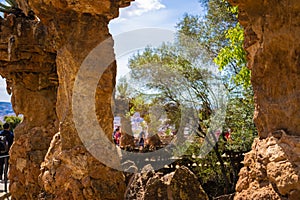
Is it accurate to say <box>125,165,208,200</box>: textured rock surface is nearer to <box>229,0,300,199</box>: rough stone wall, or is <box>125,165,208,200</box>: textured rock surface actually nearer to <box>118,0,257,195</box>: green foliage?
<box>229,0,300,199</box>: rough stone wall

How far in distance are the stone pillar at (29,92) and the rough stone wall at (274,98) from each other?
15.8ft

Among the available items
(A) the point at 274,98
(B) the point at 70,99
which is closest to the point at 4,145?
(B) the point at 70,99

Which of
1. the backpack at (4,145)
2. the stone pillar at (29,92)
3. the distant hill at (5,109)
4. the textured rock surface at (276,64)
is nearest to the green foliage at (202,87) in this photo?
the stone pillar at (29,92)

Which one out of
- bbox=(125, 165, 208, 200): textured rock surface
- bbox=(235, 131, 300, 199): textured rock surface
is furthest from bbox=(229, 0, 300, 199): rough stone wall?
bbox=(125, 165, 208, 200): textured rock surface

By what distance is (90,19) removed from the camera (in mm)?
4773

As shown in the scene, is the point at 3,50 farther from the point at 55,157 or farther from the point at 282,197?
the point at 282,197

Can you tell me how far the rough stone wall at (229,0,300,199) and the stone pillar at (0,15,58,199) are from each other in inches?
189

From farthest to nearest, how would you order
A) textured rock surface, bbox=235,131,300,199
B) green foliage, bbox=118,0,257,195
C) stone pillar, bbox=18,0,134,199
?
1. green foliage, bbox=118,0,257,195
2. stone pillar, bbox=18,0,134,199
3. textured rock surface, bbox=235,131,300,199

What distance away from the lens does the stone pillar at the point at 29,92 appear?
6.74 m

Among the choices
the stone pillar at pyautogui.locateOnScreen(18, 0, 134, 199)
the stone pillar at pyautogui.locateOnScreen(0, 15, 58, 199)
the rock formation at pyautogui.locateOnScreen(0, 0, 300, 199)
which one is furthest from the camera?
the stone pillar at pyautogui.locateOnScreen(0, 15, 58, 199)

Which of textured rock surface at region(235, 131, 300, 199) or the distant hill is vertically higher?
the distant hill

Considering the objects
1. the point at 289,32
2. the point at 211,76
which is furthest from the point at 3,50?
the point at 289,32

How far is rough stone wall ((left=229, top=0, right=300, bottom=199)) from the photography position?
2.18 meters

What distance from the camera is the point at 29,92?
7387mm
